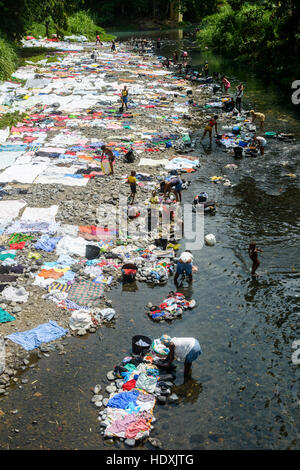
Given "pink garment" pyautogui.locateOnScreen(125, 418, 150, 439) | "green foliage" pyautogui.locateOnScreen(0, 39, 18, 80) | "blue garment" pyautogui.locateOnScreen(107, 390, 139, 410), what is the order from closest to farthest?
1. "pink garment" pyautogui.locateOnScreen(125, 418, 150, 439)
2. "blue garment" pyautogui.locateOnScreen(107, 390, 139, 410)
3. "green foliage" pyautogui.locateOnScreen(0, 39, 18, 80)

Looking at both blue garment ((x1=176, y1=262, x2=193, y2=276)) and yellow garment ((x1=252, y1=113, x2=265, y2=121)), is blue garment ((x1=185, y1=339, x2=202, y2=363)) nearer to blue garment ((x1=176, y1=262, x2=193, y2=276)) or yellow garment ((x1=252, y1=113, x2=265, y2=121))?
blue garment ((x1=176, y1=262, x2=193, y2=276))

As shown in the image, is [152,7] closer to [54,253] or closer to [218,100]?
[218,100]

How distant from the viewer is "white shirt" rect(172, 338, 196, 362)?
7.98 meters

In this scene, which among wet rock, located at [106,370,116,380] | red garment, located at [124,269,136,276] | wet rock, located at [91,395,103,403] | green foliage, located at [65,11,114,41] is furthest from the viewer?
green foliage, located at [65,11,114,41]

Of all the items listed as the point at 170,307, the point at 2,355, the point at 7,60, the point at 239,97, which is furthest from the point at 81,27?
the point at 2,355

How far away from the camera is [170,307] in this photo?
990 cm

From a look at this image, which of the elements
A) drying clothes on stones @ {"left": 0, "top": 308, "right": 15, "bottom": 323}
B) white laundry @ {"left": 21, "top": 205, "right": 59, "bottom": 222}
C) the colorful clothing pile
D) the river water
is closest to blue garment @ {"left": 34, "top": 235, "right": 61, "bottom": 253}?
white laundry @ {"left": 21, "top": 205, "right": 59, "bottom": 222}

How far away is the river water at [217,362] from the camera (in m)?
7.02

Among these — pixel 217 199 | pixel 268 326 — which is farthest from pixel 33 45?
pixel 268 326

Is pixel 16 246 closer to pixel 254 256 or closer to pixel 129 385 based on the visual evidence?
pixel 129 385

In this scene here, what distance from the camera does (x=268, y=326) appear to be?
9438 mm

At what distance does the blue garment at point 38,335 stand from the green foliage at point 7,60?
2365 centimetres

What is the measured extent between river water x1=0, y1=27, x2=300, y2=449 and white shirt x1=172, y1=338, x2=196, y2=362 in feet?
1.63

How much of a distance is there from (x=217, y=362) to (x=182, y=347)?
3.52 ft
